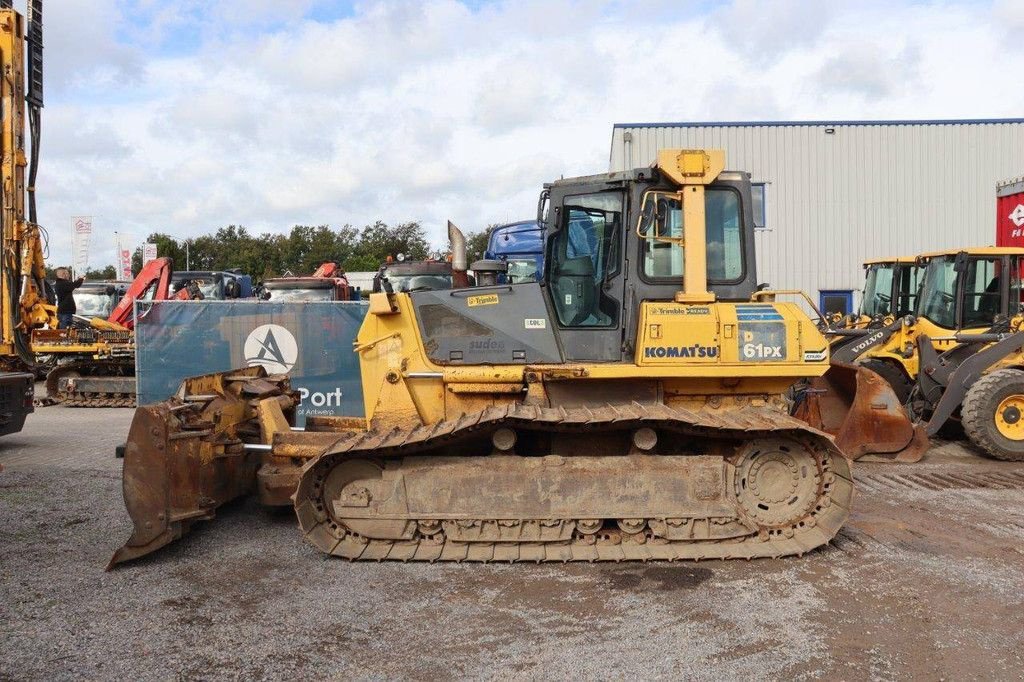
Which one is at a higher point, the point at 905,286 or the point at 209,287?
the point at 209,287

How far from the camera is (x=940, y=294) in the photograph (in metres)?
11.0

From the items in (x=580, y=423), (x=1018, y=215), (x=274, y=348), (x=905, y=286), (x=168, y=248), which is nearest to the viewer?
(x=580, y=423)

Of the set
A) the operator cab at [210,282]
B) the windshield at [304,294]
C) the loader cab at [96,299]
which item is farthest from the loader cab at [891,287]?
the loader cab at [96,299]

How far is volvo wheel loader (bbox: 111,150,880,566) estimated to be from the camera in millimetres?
5684

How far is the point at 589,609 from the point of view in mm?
4840


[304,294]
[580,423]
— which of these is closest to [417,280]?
[304,294]

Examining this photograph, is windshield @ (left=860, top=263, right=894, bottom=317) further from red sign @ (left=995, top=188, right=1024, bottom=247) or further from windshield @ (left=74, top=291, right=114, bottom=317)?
windshield @ (left=74, top=291, right=114, bottom=317)

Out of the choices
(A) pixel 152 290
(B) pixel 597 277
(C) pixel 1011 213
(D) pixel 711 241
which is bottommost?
(B) pixel 597 277

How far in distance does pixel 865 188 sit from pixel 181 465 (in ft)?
65.7

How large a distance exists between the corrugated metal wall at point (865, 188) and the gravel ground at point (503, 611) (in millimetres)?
15951

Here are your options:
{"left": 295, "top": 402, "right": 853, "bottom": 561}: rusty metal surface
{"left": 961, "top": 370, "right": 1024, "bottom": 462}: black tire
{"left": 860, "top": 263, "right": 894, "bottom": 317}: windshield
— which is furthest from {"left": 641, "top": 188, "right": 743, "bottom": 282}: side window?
{"left": 860, "top": 263, "right": 894, "bottom": 317}: windshield

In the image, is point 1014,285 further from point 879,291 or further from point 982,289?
point 879,291

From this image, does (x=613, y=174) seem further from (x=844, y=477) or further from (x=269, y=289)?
(x=269, y=289)

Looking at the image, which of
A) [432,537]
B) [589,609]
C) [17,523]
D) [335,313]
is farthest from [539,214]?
[335,313]
